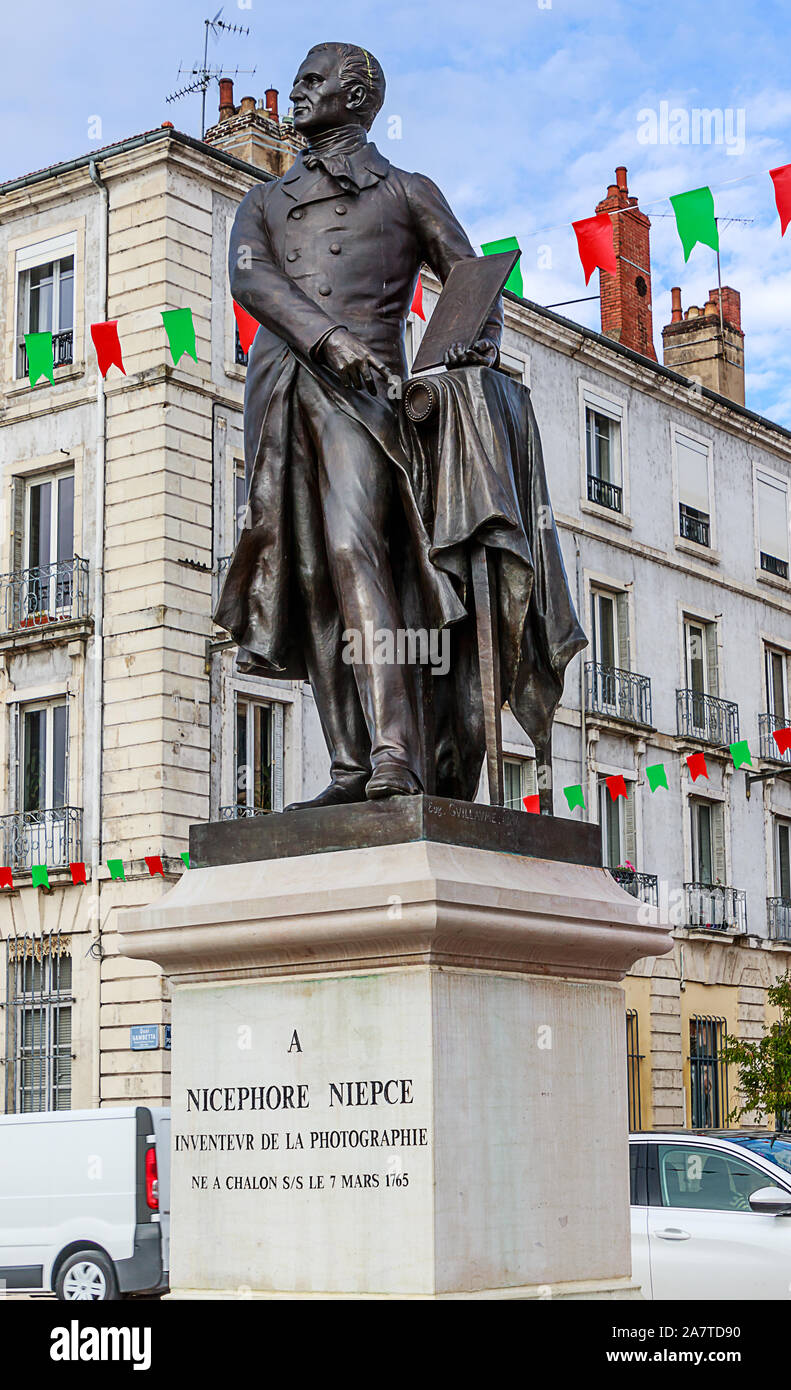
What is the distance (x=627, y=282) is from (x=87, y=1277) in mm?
25257

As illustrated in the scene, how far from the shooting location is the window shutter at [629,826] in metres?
33.5

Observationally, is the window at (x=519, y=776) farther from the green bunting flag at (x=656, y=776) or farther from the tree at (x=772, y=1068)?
the tree at (x=772, y=1068)

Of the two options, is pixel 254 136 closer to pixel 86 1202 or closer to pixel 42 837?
pixel 42 837

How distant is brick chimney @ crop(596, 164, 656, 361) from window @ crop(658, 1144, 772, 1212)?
1067 inches

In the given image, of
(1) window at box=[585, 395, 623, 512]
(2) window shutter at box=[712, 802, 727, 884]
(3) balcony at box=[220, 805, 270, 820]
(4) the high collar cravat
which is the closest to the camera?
(4) the high collar cravat

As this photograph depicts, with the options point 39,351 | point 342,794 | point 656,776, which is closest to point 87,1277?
point 39,351

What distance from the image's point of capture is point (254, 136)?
31500 millimetres

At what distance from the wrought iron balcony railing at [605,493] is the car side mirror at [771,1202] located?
911 inches

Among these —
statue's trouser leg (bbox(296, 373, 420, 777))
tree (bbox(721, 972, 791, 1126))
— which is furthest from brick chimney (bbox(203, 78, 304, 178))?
statue's trouser leg (bbox(296, 373, 420, 777))

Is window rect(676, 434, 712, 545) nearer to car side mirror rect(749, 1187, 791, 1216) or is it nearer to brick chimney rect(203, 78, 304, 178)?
brick chimney rect(203, 78, 304, 178)

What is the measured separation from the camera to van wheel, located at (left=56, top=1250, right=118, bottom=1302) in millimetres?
17953

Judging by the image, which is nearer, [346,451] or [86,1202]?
[346,451]

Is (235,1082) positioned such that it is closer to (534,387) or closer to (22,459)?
(22,459)

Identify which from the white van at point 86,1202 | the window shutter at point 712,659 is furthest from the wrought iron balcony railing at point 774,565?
the white van at point 86,1202
